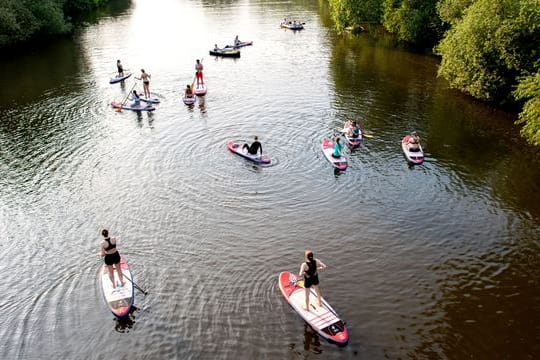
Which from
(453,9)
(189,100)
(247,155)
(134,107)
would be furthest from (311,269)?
(453,9)

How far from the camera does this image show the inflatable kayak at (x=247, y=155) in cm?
2866

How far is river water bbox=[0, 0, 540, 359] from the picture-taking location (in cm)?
1683

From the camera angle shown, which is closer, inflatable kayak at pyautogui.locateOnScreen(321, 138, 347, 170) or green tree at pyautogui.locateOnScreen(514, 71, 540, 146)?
inflatable kayak at pyautogui.locateOnScreen(321, 138, 347, 170)

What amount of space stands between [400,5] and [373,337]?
166 ft

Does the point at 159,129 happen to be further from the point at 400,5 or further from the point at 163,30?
the point at 163,30

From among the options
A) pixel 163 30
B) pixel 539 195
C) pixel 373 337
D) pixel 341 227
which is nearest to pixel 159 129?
pixel 341 227

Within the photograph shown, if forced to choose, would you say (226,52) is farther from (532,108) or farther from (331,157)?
(532,108)

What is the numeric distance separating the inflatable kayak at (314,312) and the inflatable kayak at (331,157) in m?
10.8

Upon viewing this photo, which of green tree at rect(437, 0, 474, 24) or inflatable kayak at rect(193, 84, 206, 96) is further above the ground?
green tree at rect(437, 0, 474, 24)

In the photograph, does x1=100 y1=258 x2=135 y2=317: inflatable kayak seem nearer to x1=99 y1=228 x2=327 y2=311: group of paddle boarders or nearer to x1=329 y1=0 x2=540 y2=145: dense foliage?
x1=99 y1=228 x2=327 y2=311: group of paddle boarders

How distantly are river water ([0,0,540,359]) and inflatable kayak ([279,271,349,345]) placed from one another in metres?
0.42

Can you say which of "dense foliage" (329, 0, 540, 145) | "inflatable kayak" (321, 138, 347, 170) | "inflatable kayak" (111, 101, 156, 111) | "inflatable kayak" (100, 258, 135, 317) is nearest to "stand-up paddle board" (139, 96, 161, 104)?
"inflatable kayak" (111, 101, 156, 111)

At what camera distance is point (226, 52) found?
5447cm

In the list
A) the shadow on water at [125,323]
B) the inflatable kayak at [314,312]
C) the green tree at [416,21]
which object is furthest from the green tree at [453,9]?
the shadow on water at [125,323]
